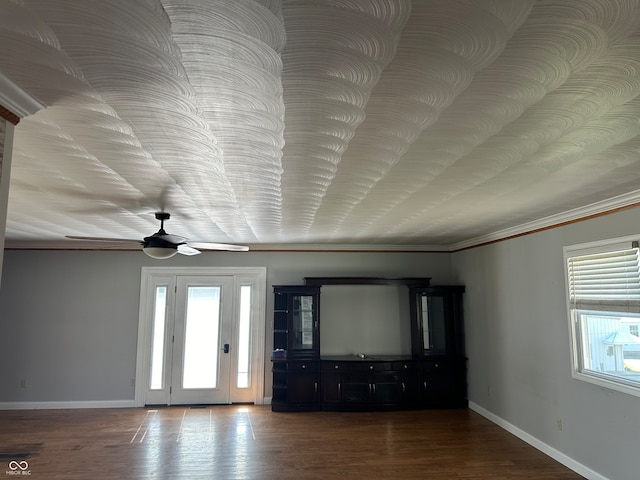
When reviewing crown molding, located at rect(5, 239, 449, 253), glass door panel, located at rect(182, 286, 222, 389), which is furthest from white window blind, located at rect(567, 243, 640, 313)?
glass door panel, located at rect(182, 286, 222, 389)

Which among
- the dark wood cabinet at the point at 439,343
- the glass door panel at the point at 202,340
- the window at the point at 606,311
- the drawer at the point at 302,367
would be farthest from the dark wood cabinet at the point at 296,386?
the window at the point at 606,311

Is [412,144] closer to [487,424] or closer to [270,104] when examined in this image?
[270,104]

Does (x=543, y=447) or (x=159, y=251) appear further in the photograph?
(x=543, y=447)

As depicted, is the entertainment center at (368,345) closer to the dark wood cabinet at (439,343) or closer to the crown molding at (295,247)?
the dark wood cabinet at (439,343)

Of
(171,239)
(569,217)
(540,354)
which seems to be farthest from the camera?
(540,354)

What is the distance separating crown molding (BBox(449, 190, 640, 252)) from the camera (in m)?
3.31

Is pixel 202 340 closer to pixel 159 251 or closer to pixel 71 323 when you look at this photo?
pixel 71 323

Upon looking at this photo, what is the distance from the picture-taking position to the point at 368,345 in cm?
654

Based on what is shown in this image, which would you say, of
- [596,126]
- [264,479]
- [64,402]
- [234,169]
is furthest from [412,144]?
[64,402]

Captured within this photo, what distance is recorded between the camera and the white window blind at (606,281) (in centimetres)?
334

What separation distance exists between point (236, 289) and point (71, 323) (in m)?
2.48

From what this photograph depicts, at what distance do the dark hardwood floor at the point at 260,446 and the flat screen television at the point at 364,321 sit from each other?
104cm

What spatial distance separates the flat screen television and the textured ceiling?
11.2 feet

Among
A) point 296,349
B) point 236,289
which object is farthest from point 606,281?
point 236,289
